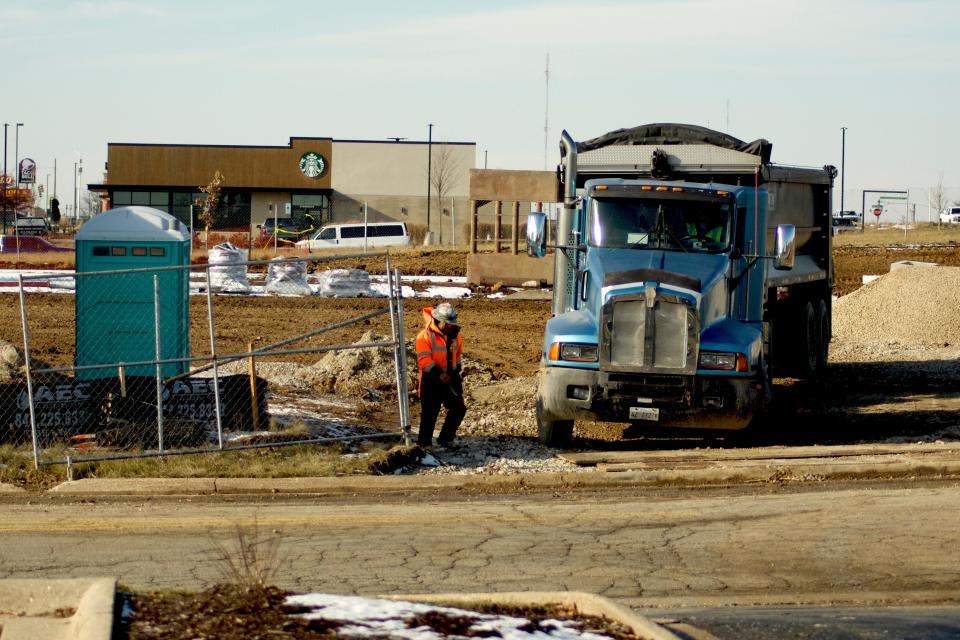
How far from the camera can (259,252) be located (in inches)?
1715

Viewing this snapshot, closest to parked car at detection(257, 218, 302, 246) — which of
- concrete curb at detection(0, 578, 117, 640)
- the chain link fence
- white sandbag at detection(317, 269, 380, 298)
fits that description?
white sandbag at detection(317, 269, 380, 298)

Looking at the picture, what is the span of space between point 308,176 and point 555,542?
203 ft

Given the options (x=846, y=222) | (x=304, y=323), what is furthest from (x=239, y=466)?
(x=846, y=222)

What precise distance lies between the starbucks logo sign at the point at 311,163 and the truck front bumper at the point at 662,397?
2287 inches

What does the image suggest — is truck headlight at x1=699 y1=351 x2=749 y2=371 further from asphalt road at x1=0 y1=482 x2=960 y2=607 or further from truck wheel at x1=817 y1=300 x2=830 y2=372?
truck wheel at x1=817 y1=300 x2=830 y2=372

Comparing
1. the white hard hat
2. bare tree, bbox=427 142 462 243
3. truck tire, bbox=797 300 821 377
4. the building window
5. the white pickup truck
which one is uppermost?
bare tree, bbox=427 142 462 243

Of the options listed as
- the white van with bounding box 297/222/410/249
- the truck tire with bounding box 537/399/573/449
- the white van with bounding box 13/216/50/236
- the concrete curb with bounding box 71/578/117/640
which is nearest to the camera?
the concrete curb with bounding box 71/578/117/640

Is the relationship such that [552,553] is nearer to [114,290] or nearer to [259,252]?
[114,290]

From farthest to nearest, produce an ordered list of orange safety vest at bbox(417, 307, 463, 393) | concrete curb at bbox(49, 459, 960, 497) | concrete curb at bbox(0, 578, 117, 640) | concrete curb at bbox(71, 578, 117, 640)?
orange safety vest at bbox(417, 307, 463, 393), concrete curb at bbox(49, 459, 960, 497), concrete curb at bbox(0, 578, 117, 640), concrete curb at bbox(71, 578, 117, 640)

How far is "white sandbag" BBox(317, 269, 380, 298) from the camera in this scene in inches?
1211

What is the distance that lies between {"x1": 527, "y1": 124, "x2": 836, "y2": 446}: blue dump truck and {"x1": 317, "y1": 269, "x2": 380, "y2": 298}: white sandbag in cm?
1524

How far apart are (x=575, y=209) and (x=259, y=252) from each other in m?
30.0

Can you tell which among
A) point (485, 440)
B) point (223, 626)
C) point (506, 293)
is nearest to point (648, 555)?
point (223, 626)

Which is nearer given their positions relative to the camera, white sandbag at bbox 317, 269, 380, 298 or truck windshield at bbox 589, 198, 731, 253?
truck windshield at bbox 589, 198, 731, 253
